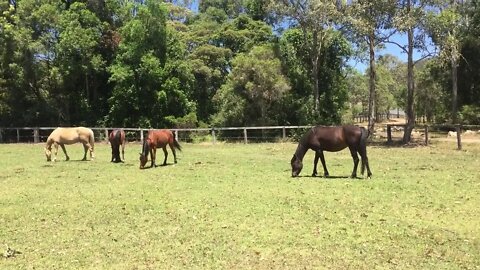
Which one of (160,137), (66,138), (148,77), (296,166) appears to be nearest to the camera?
(296,166)

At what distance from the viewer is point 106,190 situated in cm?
1229

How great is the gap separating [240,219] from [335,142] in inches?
232

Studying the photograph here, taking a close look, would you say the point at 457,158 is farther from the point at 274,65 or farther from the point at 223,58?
the point at 223,58

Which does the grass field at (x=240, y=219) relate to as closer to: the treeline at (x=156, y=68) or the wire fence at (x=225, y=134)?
the wire fence at (x=225, y=134)

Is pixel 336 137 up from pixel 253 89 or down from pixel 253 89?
down

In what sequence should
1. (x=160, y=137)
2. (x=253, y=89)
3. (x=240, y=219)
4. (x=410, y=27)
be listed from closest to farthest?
(x=240, y=219)
(x=160, y=137)
(x=410, y=27)
(x=253, y=89)

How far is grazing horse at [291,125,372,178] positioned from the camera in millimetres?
13578

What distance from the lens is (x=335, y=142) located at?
13.8 meters

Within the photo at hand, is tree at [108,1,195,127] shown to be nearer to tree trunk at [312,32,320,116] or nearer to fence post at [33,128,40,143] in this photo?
fence post at [33,128,40,143]

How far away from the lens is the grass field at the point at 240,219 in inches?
264

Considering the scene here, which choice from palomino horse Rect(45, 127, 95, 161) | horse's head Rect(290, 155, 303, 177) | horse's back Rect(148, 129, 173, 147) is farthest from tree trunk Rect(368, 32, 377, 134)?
palomino horse Rect(45, 127, 95, 161)

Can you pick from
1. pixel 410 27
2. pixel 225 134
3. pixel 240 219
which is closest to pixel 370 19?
pixel 410 27

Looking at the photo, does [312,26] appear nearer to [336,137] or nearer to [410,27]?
[410,27]

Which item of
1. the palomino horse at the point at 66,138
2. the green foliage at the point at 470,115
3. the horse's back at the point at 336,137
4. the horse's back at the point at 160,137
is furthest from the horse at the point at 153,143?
the green foliage at the point at 470,115
